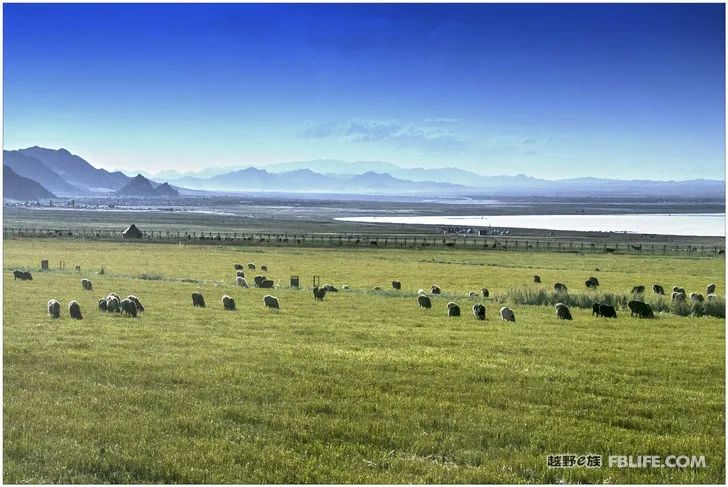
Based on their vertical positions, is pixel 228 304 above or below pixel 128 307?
below

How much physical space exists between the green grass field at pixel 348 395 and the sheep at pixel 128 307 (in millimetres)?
520

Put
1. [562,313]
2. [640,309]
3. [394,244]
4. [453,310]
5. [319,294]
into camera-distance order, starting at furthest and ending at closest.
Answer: [394,244] → [319,294] → [640,309] → [453,310] → [562,313]

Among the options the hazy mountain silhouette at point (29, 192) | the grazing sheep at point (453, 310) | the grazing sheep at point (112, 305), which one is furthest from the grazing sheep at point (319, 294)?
the hazy mountain silhouette at point (29, 192)

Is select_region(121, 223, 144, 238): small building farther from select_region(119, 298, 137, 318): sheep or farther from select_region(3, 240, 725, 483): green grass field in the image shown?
select_region(119, 298, 137, 318): sheep

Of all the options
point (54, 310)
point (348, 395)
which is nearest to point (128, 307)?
point (54, 310)

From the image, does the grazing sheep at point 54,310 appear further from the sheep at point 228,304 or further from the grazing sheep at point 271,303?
the grazing sheep at point 271,303

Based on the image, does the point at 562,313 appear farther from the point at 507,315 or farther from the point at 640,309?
the point at 640,309

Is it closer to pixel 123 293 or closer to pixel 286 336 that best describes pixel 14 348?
pixel 286 336

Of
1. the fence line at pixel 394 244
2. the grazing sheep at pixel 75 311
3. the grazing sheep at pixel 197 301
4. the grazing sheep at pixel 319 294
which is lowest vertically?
the fence line at pixel 394 244

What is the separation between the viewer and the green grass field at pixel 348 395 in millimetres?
8680

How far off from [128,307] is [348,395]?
1363cm

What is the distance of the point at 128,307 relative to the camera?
2344cm

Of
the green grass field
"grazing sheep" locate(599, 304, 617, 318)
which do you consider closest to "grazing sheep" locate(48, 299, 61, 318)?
the green grass field

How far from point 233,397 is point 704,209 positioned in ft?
653
